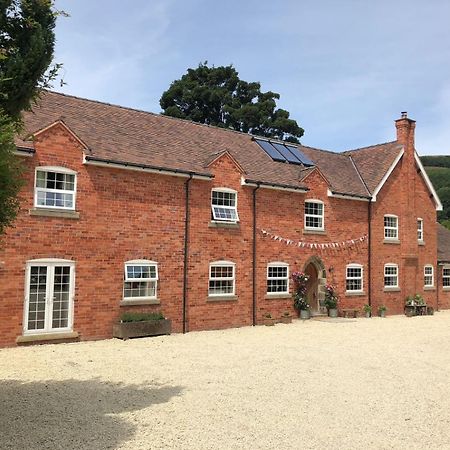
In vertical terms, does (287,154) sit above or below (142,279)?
above

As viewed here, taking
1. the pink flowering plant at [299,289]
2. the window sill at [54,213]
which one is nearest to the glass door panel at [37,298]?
the window sill at [54,213]

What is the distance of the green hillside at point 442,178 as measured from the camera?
79000mm

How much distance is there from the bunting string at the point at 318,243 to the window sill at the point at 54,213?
843cm

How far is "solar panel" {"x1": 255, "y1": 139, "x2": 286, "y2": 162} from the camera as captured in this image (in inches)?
968

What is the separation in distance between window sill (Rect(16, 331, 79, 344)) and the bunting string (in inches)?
366

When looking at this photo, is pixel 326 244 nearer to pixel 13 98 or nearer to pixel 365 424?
pixel 365 424

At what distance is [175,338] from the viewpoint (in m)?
16.9

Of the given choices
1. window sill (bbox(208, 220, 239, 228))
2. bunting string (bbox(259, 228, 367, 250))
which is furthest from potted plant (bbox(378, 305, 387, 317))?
window sill (bbox(208, 220, 239, 228))

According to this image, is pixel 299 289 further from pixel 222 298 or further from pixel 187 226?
pixel 187 226

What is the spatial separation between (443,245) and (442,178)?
79567 mm

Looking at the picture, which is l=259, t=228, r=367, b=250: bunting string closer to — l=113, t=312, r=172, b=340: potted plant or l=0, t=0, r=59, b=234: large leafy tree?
l=113, t=312, r=172, b=340: potted plant

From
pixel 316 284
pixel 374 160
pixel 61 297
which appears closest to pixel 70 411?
pixel 61 297

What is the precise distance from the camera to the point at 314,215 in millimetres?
23781

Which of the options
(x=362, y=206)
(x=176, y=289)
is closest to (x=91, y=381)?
(x=176, y=289)
